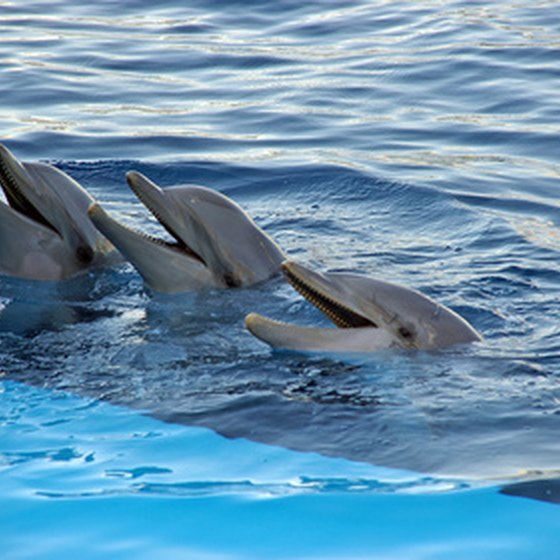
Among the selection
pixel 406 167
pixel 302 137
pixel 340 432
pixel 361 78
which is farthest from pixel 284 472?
pixel 361 78

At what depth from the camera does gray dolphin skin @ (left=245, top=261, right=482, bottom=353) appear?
292 inches

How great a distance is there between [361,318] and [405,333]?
0.27 m

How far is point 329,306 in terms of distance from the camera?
296 inches

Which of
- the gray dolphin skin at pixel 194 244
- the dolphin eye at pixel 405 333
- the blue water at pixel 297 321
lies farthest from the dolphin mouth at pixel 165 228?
the dolphin eye at pixel 405 333

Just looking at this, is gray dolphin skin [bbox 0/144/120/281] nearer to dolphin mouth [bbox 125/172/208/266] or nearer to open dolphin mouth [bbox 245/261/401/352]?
dolphin mouth [bbox 125/172/208/266]

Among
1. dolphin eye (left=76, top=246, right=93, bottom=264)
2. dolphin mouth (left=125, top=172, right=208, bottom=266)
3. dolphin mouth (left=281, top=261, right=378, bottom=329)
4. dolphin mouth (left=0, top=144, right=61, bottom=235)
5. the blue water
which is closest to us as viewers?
the blue water

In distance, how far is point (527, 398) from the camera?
7.19 meters

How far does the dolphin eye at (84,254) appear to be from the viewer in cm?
904

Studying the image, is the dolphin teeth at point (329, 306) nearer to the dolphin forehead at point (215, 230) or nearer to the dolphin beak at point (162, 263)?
the dolphin forehead at point (215, 230)

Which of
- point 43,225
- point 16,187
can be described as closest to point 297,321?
point 43,225

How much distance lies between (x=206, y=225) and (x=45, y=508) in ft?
9.25

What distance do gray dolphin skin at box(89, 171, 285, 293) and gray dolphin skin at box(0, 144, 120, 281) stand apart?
2.04 feet

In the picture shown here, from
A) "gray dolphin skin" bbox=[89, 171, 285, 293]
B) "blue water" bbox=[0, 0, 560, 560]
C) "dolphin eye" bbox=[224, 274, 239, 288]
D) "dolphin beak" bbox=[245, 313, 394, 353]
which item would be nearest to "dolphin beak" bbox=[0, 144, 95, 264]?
"blue water" bbox=[0, 0, 560, 560]

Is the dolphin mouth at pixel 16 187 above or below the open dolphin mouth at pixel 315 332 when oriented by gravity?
above
